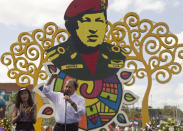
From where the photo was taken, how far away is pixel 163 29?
8.77 m

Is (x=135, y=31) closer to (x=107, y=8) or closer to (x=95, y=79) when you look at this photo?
(x=107, y=8)

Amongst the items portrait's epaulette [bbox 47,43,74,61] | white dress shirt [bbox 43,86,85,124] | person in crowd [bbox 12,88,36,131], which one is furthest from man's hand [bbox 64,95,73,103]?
portrait's epaulette [bbox 47,43,74,61]

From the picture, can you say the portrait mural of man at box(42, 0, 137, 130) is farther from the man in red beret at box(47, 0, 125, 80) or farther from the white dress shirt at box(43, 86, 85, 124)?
the white dress shirt at box(43, 86, 85, 124)

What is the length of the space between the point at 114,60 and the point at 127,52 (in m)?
0.55

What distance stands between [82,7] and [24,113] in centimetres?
546

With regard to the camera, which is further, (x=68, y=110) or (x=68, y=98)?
(x=68, y=110)

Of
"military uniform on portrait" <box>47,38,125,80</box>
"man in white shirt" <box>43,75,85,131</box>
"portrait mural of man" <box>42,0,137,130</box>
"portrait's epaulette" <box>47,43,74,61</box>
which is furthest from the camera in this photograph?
"portrait's epaulette" <box>47,43,74,61</box>

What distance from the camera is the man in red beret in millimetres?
8203

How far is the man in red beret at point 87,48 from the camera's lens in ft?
26.9

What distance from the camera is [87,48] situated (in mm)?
8336

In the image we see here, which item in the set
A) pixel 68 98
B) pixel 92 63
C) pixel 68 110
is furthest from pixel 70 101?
pixel 92 63

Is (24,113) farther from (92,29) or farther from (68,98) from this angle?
(92,29)

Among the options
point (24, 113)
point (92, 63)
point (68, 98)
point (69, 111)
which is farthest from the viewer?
→ point (92, 63)

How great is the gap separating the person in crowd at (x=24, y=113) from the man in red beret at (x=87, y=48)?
4.45m
